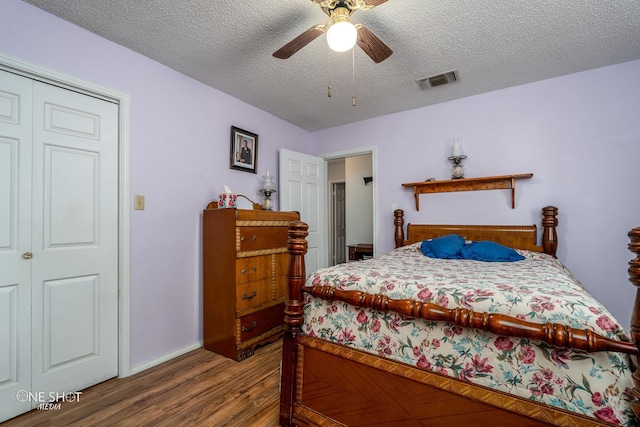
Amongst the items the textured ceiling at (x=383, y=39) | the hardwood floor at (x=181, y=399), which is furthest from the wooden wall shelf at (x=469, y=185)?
the hardwood floor at (x=181, y=399)

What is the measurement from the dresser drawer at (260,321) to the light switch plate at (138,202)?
1214 mm

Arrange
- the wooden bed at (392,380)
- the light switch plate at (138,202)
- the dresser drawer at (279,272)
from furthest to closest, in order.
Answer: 1. the dresser drawer at (279,272)
2. the light switch plate at (138,202)
3. the wooden bed at (392,380)

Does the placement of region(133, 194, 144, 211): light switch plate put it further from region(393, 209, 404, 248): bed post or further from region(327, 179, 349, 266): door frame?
region(327, 179, 349, 266): door frame

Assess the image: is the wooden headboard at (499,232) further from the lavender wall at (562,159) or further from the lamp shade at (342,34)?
the lamp shade at (342,34)

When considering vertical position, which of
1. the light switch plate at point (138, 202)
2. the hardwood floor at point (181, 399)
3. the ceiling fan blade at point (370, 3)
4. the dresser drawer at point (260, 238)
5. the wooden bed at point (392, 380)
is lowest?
the hardwood floor at point (181, 399)

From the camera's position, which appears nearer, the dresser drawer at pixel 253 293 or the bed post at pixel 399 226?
the dresser drawer at pixel 253 293

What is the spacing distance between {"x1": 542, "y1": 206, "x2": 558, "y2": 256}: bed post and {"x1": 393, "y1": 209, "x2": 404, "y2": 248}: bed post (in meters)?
1.32

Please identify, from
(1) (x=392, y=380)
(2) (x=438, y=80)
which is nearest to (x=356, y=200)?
(2) (x=438, y=80)

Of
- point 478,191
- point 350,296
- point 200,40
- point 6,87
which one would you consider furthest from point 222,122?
point 478,191

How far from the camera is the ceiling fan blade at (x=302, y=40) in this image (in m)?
1.63

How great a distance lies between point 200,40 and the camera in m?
2.10

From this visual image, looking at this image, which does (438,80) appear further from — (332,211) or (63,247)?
(332,211)

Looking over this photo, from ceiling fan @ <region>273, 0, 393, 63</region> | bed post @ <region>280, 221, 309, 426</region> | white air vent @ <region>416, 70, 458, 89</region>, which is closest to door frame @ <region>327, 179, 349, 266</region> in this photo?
white air vent @ <region>416, 70, 458, 89</region>

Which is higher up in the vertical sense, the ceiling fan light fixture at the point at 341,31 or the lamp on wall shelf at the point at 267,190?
the ceiling fan light fixture at the point at 341,31
